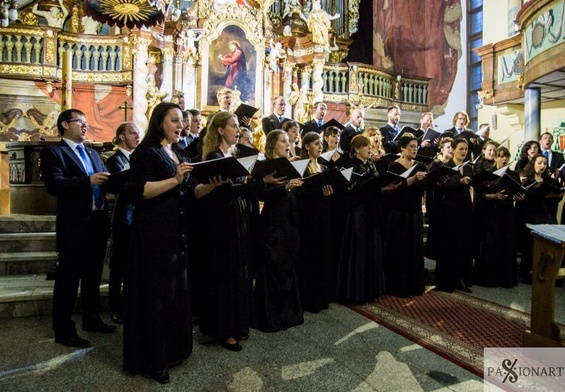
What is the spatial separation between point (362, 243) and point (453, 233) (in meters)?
1.15

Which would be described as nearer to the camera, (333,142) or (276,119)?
(333,142)

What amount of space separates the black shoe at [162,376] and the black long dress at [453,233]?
3266 millimetres

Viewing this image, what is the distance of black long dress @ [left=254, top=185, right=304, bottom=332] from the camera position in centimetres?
365

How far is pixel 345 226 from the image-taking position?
448 centimetres

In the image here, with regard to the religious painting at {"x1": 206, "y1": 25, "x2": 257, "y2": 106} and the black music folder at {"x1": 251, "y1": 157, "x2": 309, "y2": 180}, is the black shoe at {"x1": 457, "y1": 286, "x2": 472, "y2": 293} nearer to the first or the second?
the black music folder at {"x1": 251, "y1": 157, "x2": 309, "y2": 180}

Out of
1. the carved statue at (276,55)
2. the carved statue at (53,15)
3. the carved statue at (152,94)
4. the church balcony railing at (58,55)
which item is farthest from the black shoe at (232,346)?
the carved statue at (53,15)

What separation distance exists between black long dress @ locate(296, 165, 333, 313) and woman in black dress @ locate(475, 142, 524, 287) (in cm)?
219

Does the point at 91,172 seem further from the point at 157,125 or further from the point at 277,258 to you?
the point at 277,258

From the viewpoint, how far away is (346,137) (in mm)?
6711

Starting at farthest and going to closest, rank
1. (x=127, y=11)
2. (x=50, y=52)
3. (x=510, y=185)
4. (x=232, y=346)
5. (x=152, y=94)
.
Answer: (x=50, y=52) → (x=152, y=94) → (x=127, y=11) → (x=510, y=185) → (x=232, y=346)

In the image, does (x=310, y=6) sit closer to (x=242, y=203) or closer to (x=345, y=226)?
(x=345, y=226)

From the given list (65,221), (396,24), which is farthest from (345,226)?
(396,24)

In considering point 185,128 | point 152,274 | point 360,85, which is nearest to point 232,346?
point 152,274

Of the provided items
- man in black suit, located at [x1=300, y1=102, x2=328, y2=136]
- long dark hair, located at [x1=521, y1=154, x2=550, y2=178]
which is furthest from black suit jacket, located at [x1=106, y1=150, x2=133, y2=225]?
long dark hair, located at [x1=521, y1=154, x2=550, y2=178]
